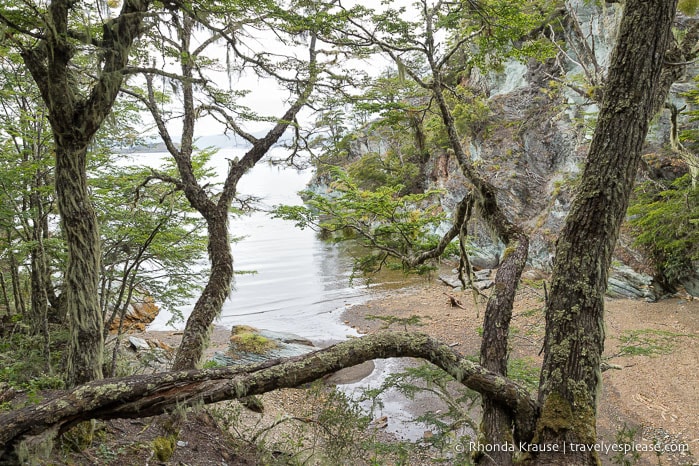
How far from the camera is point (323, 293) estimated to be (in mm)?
19484

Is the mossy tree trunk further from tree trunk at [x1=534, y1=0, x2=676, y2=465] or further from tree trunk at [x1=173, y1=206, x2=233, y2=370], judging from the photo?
tree trunk at [x1=534, y1=0, x2=676, y2=465]

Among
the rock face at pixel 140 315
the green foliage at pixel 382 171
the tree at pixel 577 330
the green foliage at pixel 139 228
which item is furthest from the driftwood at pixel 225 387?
the green foliage at pixel 382 171

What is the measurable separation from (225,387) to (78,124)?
8.83 ft

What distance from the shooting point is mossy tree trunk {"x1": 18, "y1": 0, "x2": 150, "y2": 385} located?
3.39 m

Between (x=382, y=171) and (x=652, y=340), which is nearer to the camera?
(x=652, y=340)

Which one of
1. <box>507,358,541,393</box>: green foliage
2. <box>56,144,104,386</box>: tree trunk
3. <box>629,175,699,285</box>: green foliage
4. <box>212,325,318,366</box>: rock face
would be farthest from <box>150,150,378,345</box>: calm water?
<box>629,175,699,285</box>: green foliage

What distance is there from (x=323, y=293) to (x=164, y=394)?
56.2 feet

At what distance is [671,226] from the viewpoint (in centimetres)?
983

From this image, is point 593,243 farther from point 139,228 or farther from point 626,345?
point 626,345

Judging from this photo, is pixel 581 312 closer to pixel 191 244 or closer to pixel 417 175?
pixel 191 244

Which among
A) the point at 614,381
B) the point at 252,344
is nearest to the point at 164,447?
the point at 252,344

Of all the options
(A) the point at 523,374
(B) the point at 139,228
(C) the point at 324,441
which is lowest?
(C) the point at 324,441

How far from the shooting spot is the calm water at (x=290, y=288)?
559 inches

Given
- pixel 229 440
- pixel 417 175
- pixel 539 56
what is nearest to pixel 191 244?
pixel 229 440
